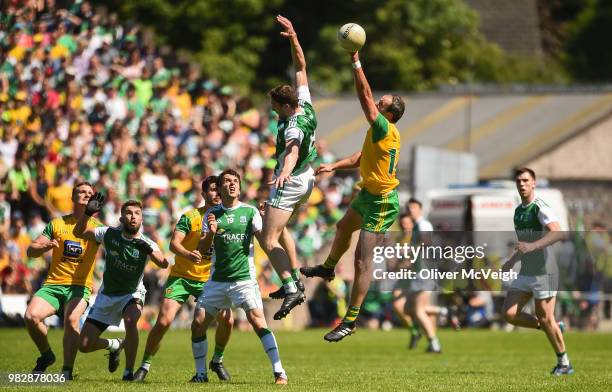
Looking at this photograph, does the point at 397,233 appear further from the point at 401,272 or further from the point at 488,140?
the point at 488,140

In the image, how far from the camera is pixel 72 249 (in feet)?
52.6

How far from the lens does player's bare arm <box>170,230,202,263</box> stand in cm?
1479

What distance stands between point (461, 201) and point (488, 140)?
349 inches

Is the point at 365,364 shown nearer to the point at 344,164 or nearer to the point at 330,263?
the point at 330,263

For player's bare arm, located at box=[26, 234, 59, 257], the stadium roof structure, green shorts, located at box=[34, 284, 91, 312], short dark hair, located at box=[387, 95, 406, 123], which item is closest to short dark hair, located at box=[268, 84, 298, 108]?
short dark hair, located at box=[387, 95, 406, 123]

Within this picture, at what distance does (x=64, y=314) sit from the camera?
52.8 ft

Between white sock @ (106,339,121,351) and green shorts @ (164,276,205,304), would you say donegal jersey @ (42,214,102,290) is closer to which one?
white sock @ (106,339,121,351)

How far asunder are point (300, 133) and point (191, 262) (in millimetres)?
2306

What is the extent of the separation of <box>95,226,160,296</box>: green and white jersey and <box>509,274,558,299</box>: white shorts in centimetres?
474

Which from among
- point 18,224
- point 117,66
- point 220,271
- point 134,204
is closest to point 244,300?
point 220,271

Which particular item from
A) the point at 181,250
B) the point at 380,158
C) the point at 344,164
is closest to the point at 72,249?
Result: the point at 181,250

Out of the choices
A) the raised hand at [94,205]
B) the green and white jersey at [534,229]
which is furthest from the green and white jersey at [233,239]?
the green and white jersey at [534,229]

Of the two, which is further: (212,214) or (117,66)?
(117,66)

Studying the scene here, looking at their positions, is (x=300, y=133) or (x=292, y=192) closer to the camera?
(x=300, y=133)
